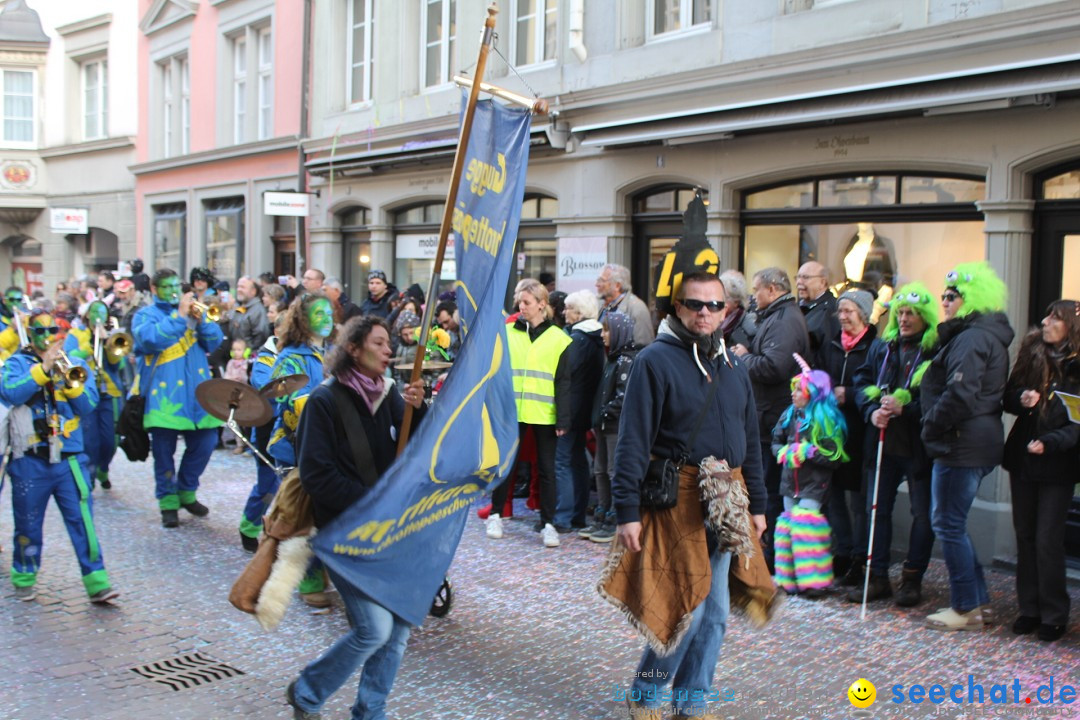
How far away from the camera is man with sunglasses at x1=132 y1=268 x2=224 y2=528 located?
27.0 ft

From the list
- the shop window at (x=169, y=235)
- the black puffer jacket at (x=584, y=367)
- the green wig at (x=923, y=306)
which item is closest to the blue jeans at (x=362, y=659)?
the green wig at (x=923, y=306)

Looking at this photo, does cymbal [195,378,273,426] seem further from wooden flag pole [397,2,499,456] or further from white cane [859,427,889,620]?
white cane [859,427,889,620]

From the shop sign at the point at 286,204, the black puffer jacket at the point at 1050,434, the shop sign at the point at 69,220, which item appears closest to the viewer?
the black puffer jacket at the point at 1050,434

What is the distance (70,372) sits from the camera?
630cm

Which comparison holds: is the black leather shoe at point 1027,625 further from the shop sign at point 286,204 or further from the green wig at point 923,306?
the shop sign at point 286,204

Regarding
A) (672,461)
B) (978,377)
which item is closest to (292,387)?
(672,461)

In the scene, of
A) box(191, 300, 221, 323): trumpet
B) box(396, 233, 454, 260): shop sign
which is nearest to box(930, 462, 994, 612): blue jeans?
box(191, 300, 221, 323): trumpet

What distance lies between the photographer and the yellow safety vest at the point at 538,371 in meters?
7.88

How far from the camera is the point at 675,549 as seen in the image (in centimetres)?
429

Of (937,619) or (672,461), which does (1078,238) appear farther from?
(672,461)

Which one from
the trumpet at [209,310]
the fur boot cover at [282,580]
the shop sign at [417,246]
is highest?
the shop sign at [417,246]

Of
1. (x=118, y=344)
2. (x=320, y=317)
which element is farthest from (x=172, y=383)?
(x=320, y=317)

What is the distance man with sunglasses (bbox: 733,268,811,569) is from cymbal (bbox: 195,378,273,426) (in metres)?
3.13

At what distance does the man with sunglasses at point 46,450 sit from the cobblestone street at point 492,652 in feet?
1.04
